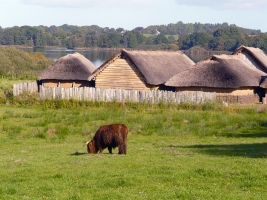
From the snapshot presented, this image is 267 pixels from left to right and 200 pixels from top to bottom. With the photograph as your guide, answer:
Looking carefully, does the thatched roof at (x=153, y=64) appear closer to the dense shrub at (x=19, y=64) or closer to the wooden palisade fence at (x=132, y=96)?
the wooden palisade fence at (x=132, y=96)

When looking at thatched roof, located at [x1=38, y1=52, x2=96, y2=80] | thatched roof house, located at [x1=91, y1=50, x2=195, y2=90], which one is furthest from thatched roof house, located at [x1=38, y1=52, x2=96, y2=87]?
thatched roof house, located at [x1=91, y1=50, x2=195, y2=90]

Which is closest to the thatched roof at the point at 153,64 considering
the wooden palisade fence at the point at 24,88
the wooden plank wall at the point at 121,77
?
the wooden plank wall at the point at 121,77

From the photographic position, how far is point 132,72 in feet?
127

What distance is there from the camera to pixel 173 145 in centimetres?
1892

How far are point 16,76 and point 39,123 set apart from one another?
34458mm

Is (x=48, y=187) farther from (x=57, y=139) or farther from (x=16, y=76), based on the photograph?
(x=16, y=76)

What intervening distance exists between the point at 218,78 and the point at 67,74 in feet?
43.8

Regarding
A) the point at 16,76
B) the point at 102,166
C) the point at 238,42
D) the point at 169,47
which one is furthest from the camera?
the point at 169,47

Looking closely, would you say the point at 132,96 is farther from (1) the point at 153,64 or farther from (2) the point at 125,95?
(1) the point at 153,64

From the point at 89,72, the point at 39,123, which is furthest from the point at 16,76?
the point at 39,123

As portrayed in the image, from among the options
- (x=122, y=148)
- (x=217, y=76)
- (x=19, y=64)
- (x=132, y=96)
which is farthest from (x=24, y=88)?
(x=19, y=64)

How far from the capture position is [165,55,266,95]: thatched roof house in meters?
36.4

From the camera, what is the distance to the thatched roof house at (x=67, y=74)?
43.7 m

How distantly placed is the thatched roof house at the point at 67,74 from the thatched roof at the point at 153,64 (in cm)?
428
